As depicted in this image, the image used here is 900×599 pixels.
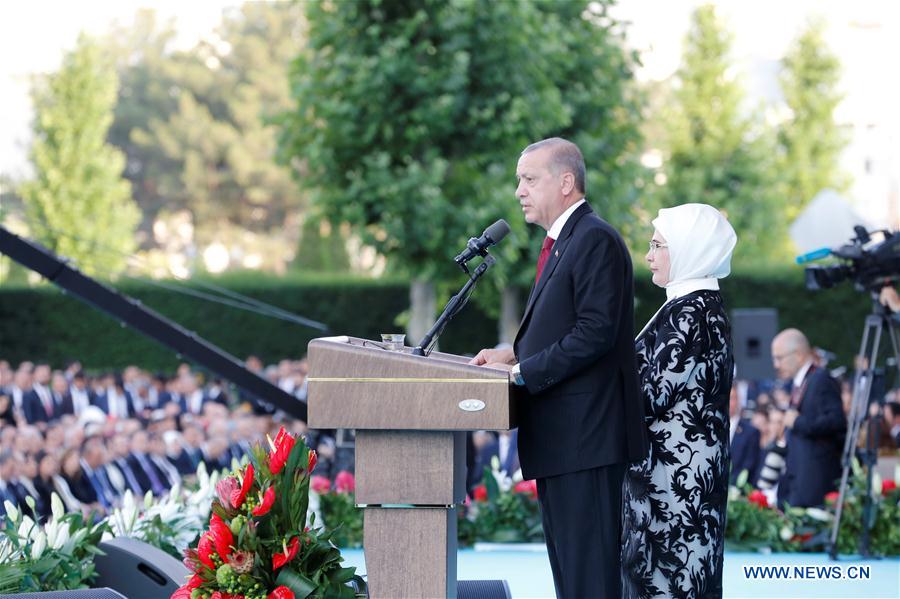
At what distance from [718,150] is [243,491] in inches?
1011

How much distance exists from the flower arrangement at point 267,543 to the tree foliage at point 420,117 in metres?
11.6

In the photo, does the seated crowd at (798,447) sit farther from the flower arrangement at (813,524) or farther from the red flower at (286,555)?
the red flower at (286,555)

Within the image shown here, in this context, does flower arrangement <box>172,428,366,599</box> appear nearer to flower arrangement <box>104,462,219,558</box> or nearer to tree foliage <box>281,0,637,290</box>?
flower arrangement <box>104,462,219,558</box>

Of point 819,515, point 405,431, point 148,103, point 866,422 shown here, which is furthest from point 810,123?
point 405,431

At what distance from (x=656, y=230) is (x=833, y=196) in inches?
376

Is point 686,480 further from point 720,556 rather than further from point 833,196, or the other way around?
point 833,196

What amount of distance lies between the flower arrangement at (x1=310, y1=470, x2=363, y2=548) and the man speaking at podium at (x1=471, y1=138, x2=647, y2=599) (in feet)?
15.1

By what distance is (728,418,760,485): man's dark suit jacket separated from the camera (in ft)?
34.7

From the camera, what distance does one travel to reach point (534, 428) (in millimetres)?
4094

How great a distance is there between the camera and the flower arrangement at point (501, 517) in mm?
9023

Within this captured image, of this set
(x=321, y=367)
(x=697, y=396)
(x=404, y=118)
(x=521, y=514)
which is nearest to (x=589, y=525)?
(x=697, y=396)

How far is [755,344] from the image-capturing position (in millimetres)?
14789

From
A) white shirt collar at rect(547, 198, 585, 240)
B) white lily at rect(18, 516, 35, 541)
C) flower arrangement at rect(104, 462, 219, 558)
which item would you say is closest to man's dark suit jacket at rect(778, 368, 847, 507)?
flower arrangement at rect(104, 462, 219, 558)

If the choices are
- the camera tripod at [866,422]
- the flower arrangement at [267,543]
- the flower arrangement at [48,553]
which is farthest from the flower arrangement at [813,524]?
the flower arrangement at [267,543]
